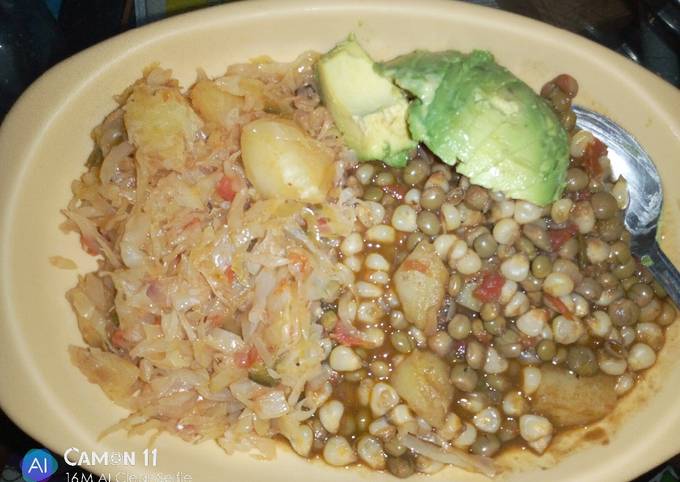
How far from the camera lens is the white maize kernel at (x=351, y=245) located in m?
2.62

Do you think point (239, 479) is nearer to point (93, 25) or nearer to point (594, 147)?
point (594, 147)

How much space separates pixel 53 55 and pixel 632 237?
2.86 m

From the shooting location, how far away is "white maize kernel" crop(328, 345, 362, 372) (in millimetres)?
2576

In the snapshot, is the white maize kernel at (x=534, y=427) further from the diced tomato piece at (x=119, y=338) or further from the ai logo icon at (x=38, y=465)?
the ai logo icon at (x=38, y=465)

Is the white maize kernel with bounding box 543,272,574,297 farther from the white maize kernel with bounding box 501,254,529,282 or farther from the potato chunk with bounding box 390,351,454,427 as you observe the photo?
the potato chunk with bounding box 390,351,454,427

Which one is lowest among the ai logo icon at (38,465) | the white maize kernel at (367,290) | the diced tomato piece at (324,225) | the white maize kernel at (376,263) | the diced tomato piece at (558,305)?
the ai logo icon at (38,465)

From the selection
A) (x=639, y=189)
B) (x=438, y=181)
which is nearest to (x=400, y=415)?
(x=438, y=181)

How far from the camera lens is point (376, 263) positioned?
2607 mm

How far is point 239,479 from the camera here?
256cm

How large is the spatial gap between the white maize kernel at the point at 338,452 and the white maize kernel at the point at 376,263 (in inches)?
26.6

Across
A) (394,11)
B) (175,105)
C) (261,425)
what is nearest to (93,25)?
(175,105)

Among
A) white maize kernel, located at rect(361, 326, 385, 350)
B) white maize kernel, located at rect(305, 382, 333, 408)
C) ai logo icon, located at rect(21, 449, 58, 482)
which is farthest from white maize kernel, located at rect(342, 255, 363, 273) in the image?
ai logo icon, located at rect(21, 449, 58, 482)

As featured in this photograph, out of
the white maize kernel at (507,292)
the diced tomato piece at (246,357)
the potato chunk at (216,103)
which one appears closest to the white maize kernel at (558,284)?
the white maize kernel at (507,292)

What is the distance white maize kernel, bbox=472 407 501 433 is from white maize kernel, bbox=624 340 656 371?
22.3 inches
